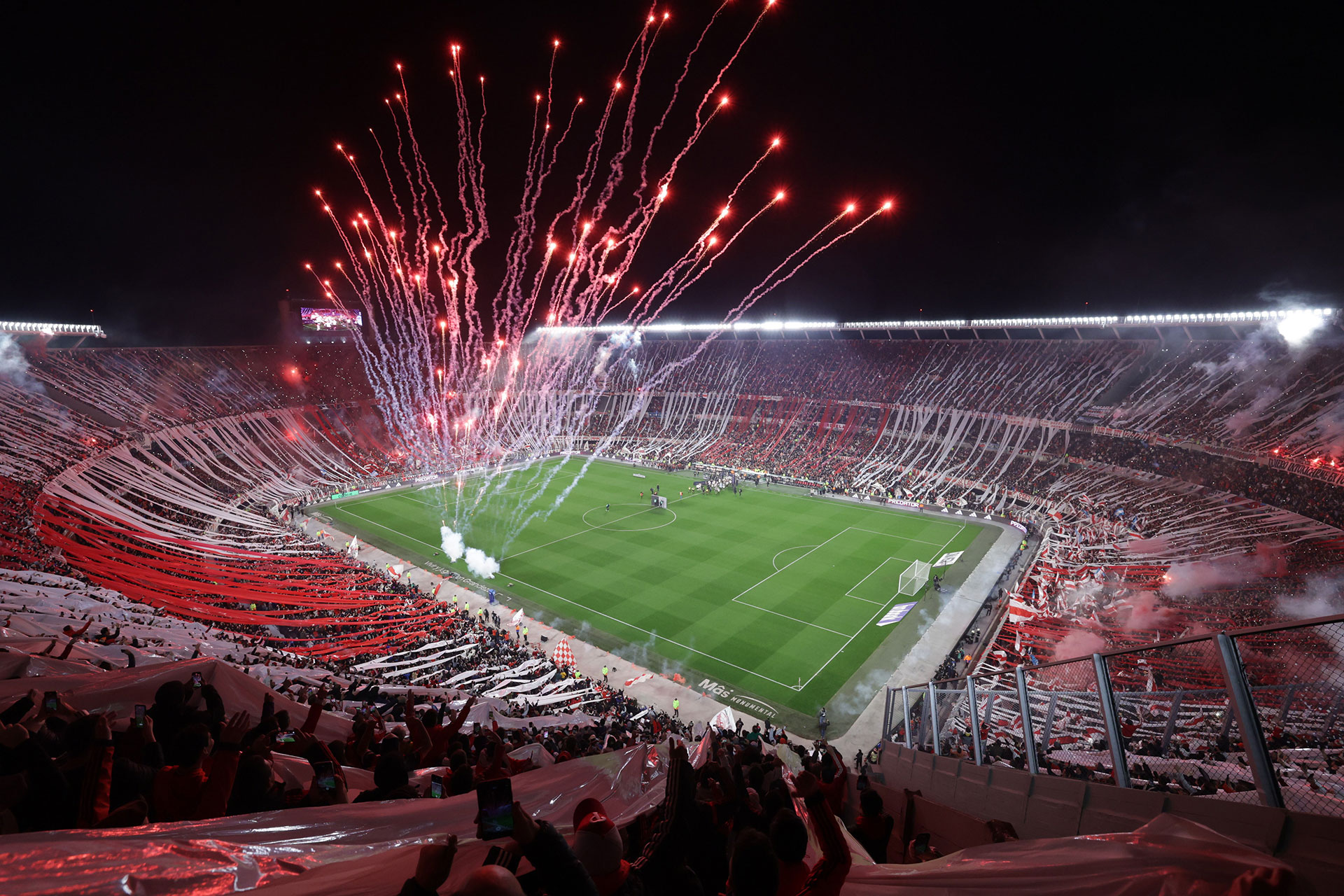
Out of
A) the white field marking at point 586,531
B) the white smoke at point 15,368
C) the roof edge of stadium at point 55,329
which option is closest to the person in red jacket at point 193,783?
the white field marking at point 586,531

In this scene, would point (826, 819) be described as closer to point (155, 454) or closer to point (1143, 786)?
point (1143, 786)

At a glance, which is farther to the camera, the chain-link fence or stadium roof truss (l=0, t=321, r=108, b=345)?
stadium roof truss (l=0, t=321, r=108, b=345)

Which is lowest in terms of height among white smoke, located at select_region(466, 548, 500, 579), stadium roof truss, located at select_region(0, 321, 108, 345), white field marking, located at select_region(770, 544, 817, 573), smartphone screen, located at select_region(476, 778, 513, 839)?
smartphone screen, located at select_region(476, 778, 513, 839)

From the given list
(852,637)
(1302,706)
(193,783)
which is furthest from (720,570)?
(193,783)

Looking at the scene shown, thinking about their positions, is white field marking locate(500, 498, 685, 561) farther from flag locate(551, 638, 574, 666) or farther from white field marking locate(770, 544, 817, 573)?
flag locate(551, 638, 574, 666)

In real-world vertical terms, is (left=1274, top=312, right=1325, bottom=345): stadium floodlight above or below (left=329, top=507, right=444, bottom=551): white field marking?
above

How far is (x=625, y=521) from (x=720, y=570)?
862 cm

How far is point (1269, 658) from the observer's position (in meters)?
3.65

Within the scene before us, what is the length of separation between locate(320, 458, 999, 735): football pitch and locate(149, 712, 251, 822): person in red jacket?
15.5 m

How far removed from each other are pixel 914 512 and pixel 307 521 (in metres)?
34.0

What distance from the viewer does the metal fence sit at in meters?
3.18

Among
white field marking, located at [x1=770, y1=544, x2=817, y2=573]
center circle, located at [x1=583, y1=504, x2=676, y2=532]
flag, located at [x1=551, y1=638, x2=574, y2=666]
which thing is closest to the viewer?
flag, located at [x1=551, y1=638, x2=574, y2=666]

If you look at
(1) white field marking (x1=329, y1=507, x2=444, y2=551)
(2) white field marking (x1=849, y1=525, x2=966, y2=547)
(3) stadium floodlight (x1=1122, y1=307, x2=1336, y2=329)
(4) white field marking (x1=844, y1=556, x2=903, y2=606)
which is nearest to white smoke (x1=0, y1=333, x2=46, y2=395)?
(1) white field marking (x1=329, y1=507, x2=444, y2=551)

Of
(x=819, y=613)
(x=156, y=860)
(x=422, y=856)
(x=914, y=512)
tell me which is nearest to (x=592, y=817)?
(x=422, y=856)
